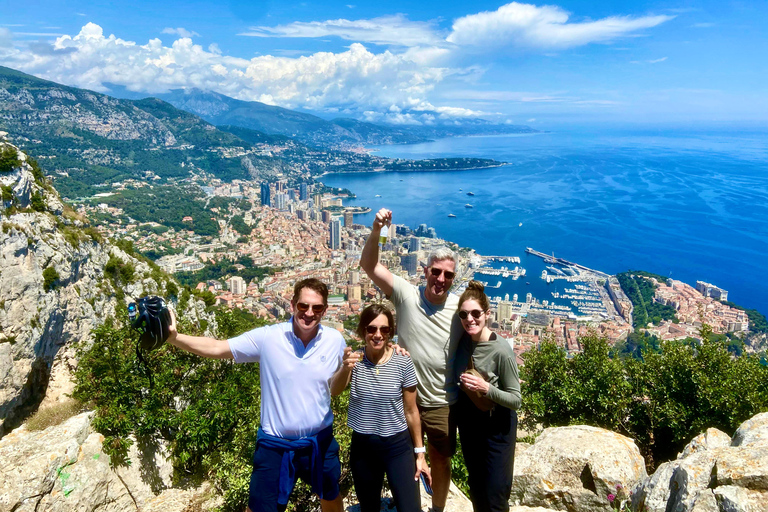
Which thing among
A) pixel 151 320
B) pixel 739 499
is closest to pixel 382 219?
pixel 151 320

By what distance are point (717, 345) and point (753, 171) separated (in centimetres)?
9243

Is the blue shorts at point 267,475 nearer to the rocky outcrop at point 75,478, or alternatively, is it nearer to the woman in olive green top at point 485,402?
the woman in olive green top at point 485,402

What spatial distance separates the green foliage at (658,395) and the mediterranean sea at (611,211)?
97.7ft

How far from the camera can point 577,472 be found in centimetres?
300

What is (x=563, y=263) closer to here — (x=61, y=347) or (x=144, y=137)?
(x=61, y=347)

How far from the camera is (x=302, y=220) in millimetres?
54656

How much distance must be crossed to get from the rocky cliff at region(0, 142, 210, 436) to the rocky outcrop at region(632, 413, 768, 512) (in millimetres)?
6283

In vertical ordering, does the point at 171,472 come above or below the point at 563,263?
above

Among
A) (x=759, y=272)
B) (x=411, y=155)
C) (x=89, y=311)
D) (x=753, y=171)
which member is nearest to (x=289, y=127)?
(x=411, y=155)

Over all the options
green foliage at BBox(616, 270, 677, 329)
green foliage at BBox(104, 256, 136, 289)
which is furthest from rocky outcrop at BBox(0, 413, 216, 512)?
green foliage at BBox(616, 270, 677, 329)

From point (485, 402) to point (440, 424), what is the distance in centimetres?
28

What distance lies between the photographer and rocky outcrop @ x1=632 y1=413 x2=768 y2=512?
1.69m

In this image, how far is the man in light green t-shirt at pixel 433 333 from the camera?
2.08 metres

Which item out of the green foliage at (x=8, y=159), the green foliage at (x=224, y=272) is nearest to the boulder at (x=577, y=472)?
the green foliage at (x=8, y=159)
